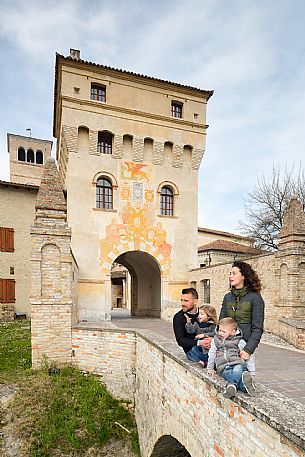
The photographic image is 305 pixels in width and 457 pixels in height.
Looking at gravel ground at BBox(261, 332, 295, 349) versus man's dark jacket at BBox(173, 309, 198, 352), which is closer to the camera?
man's dark jacket at BBox(173, 309, 198, 352)

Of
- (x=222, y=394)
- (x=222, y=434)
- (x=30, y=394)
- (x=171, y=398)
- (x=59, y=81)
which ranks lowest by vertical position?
(x=30, y=394)

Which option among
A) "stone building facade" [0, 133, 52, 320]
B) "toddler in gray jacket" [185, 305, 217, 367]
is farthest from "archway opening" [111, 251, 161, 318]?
"toddler in gray jacket" [185, 305, 217, 367]

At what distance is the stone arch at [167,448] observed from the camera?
22.7 feet

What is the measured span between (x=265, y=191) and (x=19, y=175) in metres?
28.9

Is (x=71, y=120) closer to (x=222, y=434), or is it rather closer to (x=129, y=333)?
(x=129, y=333)

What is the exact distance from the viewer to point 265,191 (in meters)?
20.6

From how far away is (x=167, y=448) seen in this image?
7328 mm

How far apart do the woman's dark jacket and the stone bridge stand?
2.00 ft

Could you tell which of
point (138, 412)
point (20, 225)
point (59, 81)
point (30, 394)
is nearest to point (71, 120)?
point (59, 81)

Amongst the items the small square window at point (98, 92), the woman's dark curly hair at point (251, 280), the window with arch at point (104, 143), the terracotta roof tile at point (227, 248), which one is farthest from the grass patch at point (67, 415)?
the terracotta roof tile at point (227, 248)

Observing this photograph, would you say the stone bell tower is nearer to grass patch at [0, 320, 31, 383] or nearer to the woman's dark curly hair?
the woman's dark curly hair

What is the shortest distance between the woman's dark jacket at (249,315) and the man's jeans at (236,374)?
0.21 m

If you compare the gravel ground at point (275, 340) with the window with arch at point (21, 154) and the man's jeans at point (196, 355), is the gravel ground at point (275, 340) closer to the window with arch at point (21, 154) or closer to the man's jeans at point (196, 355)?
the man's jeans at point (196, 355)

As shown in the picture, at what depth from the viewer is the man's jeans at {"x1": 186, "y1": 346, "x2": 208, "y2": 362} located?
4.82m
